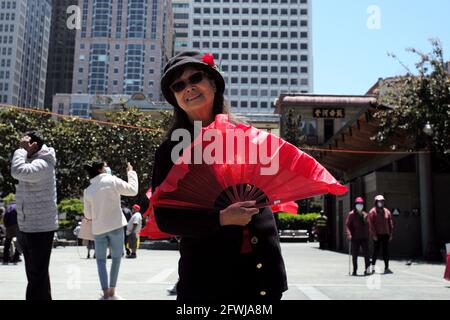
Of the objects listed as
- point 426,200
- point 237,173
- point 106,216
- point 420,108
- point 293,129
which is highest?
point 293,129

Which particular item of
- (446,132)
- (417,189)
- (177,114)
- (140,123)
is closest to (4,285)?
(177,114)

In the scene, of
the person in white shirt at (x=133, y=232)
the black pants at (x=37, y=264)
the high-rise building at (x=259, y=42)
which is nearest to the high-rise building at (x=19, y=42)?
the high-rise building at (x=259, y=42)

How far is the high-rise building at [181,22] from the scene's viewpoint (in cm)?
15789

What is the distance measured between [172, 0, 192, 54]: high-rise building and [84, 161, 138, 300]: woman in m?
157

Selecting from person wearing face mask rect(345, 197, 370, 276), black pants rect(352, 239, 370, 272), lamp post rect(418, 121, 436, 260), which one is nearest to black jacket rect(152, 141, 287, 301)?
black pants rect(352, 239, 370, 272)

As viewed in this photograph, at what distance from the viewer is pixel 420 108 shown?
56.7 feet

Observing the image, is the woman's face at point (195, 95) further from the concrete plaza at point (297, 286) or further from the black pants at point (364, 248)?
the black pants at point (364, 248)

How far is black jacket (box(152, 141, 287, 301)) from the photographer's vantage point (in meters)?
1.96

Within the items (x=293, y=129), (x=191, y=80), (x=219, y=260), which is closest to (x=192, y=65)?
(x=191, y=80)

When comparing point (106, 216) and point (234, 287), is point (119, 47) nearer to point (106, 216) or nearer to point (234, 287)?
point (106, 216)

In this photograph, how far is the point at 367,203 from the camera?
875 inches

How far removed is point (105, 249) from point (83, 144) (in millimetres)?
31361
